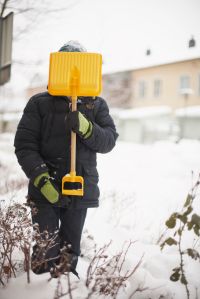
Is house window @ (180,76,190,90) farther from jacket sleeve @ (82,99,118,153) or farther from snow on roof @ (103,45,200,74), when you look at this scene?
jacket sleeve @ (82,99,118,153)

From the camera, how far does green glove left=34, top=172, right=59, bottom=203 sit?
200 centimetres

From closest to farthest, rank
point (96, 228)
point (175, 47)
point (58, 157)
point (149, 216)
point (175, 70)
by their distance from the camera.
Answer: point (58, 157) → point (96, 228) → point (149, 216) → point (175, 70) → point (175, 47)

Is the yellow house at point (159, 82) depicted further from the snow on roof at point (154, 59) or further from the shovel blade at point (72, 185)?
the shovel blade at point (72, 185)

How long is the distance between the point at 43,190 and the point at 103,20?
8.10 metres

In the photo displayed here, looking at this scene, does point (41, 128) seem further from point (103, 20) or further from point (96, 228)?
point (103, 20)

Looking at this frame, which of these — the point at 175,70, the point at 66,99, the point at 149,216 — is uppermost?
the point at 175,70

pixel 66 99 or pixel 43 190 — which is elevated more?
pixel 66 99

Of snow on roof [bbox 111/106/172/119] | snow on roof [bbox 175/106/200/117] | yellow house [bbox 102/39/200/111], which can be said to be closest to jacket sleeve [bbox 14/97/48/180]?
yellow house [bbox 102/39/200/111]

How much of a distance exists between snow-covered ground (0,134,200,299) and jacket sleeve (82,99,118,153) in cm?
63

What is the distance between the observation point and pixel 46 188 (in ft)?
6.56

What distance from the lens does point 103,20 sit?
8.99m

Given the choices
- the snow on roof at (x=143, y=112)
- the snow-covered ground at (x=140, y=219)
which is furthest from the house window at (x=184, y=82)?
the snow-covered ground at (x=140, y=219)

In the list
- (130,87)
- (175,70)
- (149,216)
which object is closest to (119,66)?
(130,87)

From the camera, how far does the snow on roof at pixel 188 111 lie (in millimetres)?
19131
